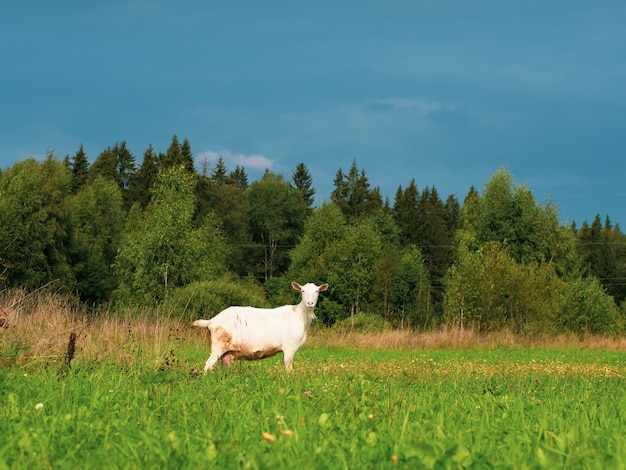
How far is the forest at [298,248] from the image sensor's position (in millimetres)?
40844

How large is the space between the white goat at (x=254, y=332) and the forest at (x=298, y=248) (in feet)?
21.5

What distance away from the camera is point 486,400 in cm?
740

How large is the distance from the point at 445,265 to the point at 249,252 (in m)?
26.4

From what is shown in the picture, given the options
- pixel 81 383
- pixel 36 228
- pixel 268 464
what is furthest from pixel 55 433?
pixel 36 228

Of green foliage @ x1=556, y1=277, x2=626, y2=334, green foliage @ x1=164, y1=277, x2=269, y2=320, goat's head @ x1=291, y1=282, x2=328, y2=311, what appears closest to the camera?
goat's head @ x1=291, y1=282, x2=328, y2=311

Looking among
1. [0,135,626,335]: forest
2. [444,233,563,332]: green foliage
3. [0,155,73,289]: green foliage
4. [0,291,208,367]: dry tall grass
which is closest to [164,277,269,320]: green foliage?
[0,135,626,335]: forest

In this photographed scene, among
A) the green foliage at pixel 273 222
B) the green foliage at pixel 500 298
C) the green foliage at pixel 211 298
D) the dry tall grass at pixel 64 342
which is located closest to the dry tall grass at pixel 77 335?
the dry tall grass at pixel 64 342

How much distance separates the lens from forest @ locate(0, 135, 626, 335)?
40844 mm

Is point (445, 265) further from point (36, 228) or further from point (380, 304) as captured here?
point (36, 228)

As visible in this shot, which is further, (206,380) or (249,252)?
(249,252)

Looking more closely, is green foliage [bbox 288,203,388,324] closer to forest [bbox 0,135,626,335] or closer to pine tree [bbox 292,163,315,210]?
forest [bbox 0,135,626,335]

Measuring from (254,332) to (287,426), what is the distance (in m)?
7.91

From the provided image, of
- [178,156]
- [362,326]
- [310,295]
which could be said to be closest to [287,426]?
[310,295]

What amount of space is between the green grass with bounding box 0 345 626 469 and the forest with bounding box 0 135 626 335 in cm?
1208
